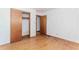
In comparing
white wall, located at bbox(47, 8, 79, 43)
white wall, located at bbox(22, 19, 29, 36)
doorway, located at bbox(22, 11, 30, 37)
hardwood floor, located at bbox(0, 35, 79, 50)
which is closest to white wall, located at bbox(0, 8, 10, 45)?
hardwood floor, located at bbox(0, 35, 79, 50)

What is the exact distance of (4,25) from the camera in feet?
14.5

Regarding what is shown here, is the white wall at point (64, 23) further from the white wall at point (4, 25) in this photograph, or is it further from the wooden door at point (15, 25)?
the white wall at point (4, 25)

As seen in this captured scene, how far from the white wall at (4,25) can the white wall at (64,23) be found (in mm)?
3701

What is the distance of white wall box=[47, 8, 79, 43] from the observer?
506 cm

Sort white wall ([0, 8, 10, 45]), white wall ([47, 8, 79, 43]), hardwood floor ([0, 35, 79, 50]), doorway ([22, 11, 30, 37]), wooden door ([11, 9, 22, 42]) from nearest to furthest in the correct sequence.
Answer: hardwood floor ([0, 35, 79, 50])
white wall ([0, 8, 10, 45])
wooden door ([11, 9, 22, 42])
white wall ([47, 8, 79, 43])
doorway ([22, 11, 30, 37])

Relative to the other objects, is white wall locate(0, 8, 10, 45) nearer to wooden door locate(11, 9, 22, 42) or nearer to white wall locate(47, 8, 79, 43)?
wooden door locate(11, 9, 22, 42)

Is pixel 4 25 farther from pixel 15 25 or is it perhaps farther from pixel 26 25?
pixel 26 25

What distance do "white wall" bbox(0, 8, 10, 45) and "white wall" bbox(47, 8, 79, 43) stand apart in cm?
370

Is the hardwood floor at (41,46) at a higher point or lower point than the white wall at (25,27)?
lower

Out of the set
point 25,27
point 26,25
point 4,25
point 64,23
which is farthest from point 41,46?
point 26,25

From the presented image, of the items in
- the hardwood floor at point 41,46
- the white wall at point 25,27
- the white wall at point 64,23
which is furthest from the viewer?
the white wall at point 25,27

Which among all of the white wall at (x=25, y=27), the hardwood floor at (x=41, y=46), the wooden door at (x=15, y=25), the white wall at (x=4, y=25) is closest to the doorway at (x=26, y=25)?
the white wall at (x=25, y=27)

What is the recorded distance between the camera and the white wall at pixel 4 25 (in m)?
4.30
